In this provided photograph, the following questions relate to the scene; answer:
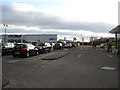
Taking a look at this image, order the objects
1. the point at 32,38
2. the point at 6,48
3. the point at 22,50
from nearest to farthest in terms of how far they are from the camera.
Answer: the point at 22,50, the point at 6,48, the point at 32,38

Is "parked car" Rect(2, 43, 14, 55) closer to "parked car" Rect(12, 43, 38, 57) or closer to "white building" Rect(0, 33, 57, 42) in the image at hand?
"parked car" Rect(12, 43, 38, 57)

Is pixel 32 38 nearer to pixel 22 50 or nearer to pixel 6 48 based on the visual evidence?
pixel 6 48

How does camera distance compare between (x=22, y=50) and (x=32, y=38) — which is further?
(x=32, y=38)

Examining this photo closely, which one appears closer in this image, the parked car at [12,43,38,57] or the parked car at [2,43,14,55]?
the parked car at [12,43,38,57]

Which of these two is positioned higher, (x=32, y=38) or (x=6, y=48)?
(x=32, y=38)

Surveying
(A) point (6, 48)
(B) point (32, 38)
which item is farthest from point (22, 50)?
(B) point (32, 38)

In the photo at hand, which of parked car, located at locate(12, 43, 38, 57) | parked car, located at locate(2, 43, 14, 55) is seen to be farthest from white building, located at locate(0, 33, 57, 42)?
parked car, located at locate(12, 43, 38, 57)

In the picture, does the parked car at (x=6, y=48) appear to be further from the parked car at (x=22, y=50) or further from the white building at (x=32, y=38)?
the white building at (x=32, y=38)

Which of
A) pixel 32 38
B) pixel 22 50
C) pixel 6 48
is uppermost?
pixel 32 38

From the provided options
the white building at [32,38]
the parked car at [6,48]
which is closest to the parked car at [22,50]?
the parked car at [6,48]

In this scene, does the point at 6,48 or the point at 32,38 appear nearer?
the point at 6,48

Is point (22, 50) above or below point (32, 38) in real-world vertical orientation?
below

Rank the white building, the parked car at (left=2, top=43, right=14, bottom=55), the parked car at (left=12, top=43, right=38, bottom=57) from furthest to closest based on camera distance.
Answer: the white building → the parked car at (left=2, top=43, right=14, bottom=55) → the parked car at (left=12, top=43, right=38, bottom=57)

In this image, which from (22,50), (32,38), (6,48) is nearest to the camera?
(22,50)
